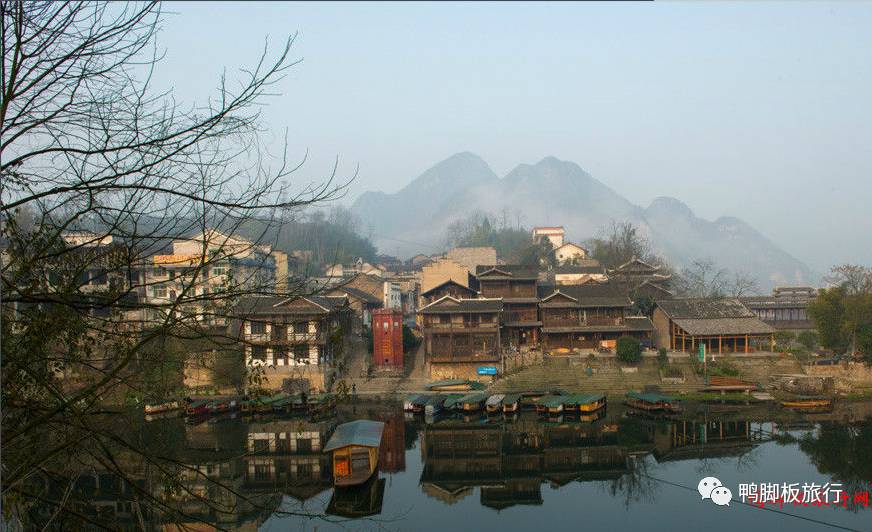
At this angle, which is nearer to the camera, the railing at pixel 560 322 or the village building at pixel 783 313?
the railing at pixel 560 322

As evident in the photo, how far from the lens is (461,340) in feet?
106

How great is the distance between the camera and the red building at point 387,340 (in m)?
33.3

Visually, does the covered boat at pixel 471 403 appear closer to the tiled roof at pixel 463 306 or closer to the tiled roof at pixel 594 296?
the tiled roof at pixel 463 306

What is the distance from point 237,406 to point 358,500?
1315 centimetres

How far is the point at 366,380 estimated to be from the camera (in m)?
31.6

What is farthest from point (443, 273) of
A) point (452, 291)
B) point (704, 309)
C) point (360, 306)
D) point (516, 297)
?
point (704, 309)

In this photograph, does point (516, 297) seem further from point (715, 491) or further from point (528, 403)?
point (715, 491)

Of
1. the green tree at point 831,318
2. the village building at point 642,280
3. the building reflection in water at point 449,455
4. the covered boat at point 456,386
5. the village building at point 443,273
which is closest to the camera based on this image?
the building reflection in water at point 449,455

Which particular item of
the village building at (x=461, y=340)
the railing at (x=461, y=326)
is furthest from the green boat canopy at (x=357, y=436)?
the railing at (x=461, y=326)

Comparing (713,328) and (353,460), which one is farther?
(713,328)

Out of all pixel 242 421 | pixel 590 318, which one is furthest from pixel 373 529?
pixel 590 318

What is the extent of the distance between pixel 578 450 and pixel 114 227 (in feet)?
62.5

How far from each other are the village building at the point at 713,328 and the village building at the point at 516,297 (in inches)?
269

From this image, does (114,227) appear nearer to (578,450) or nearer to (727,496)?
(727,496)
